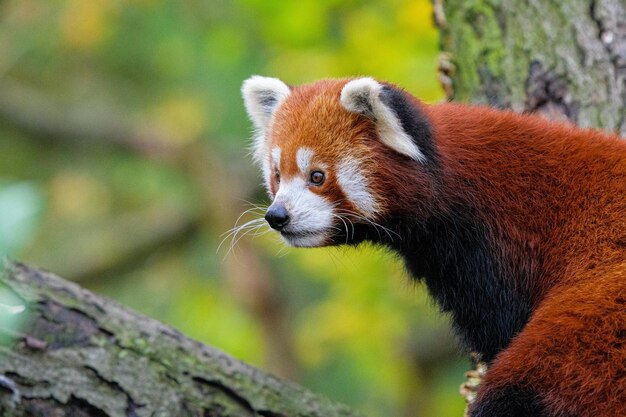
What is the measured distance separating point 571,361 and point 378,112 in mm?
1093

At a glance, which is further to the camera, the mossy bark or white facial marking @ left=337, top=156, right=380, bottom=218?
the mossy bark

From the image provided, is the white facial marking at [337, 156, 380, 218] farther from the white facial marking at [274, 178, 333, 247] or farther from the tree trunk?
the tree trunk

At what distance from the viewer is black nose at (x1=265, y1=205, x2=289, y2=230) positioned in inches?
120

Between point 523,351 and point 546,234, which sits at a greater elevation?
point 546,234

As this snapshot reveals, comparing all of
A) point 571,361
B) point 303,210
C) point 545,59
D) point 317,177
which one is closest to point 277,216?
point 303,210

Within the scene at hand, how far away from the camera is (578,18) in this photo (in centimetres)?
398

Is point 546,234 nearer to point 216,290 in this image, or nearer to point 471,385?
point 471,385

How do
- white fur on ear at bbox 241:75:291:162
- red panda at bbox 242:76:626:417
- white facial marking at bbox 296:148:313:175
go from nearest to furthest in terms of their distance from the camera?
red panda at bbox 242:76:626:417
white facial marking at bbox 296:148:313:175
white fur on ear at bbox 241:75:291:162

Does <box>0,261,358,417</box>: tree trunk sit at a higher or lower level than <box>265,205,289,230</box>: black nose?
lower

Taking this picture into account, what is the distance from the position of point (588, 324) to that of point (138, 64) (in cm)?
658

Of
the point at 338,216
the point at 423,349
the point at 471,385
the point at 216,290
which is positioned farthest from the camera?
the point at 216,290

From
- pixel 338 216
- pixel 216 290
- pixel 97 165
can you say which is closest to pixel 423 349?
pixel 216 290

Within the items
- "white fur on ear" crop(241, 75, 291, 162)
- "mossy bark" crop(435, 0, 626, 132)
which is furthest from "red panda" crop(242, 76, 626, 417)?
"mossy bark" crop(435, 0, 626, 132)

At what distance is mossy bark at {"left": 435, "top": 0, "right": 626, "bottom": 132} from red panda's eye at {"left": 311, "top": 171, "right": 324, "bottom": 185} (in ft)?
4.09
